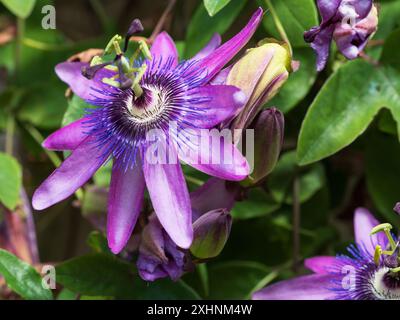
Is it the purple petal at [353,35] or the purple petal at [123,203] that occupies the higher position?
the purple petal at [353,35]

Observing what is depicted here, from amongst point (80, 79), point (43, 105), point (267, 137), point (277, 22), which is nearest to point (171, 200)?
point (267, 137)

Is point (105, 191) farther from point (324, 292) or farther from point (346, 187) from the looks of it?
point (346, 187)

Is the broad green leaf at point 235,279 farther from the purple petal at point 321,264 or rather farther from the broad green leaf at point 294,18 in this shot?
the broad green leaf at point 294,18

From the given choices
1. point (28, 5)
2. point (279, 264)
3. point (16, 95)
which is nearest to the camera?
point (28, 5)

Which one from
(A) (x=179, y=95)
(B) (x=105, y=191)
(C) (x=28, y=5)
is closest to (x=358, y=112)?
(A) (x=179, y=95)

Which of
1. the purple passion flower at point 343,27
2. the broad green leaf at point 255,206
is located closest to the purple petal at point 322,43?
the purple passion flower at point 343,27
